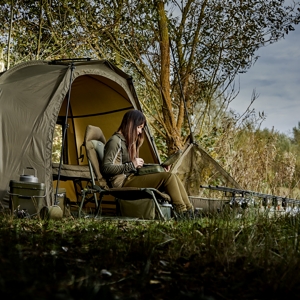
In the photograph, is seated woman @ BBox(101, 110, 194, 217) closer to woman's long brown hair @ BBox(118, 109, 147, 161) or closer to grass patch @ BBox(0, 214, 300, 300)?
woman's long brown hair @ BBox(118, 109, 147, 161)

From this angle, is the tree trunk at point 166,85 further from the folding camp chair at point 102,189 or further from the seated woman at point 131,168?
the seated woman at point 131,168

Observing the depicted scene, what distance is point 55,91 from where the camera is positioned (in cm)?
581

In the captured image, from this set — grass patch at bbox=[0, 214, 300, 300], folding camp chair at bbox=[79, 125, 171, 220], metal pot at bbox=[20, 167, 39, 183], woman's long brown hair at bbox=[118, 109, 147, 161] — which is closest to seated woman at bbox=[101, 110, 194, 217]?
woman's long brown hair at bbox=[118, 109, 147, 161]

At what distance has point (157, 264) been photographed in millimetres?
2389

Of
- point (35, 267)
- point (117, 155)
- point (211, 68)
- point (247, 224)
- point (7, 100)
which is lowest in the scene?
point (35, 267)

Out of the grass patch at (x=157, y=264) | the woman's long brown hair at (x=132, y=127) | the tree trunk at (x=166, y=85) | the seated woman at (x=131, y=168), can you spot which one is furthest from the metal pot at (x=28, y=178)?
the tree trunk at (x=166, y=85)

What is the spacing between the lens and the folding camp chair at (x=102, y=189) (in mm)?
4930

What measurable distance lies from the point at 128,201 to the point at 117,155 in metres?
0.66

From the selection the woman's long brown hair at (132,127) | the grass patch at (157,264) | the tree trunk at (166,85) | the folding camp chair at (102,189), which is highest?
the tree trunk at (166,85)

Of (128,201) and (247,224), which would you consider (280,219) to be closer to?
(247,224)

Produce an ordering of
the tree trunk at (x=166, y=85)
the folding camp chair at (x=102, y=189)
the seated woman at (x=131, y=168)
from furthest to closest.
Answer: the tree trunk at (x=166, y=85) → the seated woman at (x=131, y=168) → the folding camp chair at (x=102, y=189)

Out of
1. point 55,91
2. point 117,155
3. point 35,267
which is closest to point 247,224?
point 35,267

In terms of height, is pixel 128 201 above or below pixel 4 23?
below

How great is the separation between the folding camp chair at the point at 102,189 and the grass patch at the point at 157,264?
1.58 metres
